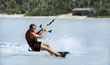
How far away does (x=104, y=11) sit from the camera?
165 ft

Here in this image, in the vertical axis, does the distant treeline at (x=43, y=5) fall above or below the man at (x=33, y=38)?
below

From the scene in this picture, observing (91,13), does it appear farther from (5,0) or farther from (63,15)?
(5,0)

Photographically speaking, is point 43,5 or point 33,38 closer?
point 33,38

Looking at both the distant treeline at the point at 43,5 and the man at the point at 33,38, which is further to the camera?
the distant treeline at the point at 43,5

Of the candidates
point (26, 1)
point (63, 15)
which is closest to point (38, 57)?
point (63, 15)

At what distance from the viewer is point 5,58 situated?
889cm

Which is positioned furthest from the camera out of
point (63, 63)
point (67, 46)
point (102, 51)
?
point (67, 46)

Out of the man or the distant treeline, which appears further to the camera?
the distant treeline

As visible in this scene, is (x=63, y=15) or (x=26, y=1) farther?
(x=26, y=1)

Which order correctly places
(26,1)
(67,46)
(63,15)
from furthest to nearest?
(26,1) → (63,15) → (67,46)

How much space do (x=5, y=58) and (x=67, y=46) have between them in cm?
306

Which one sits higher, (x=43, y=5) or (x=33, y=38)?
(x=33, y=38)

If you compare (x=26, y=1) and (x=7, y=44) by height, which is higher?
(x=7, y=44)

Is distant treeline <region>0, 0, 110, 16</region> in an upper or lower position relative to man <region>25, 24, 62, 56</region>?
lower
